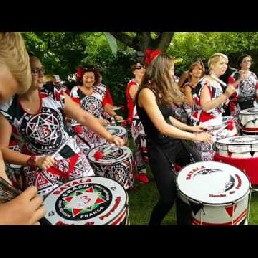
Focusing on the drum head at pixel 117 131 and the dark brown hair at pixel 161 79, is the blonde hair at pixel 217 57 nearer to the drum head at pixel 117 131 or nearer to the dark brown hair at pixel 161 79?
the dark brown hair at pixel 161 79

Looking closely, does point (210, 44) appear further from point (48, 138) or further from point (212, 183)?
point (48, 138)

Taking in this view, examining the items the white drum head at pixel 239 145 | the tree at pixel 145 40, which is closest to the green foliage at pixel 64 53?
the tree at pixel 145 40

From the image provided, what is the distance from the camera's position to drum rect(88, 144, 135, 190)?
400 cm

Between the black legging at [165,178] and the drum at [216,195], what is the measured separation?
18cm

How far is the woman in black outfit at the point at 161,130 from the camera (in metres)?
2.88

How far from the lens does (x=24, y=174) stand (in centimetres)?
257

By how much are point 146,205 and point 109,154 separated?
735mm

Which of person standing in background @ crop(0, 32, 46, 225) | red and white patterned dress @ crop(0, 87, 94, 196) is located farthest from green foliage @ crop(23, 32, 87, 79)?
person standing in background @ crop(0, 32, 46, 225)
